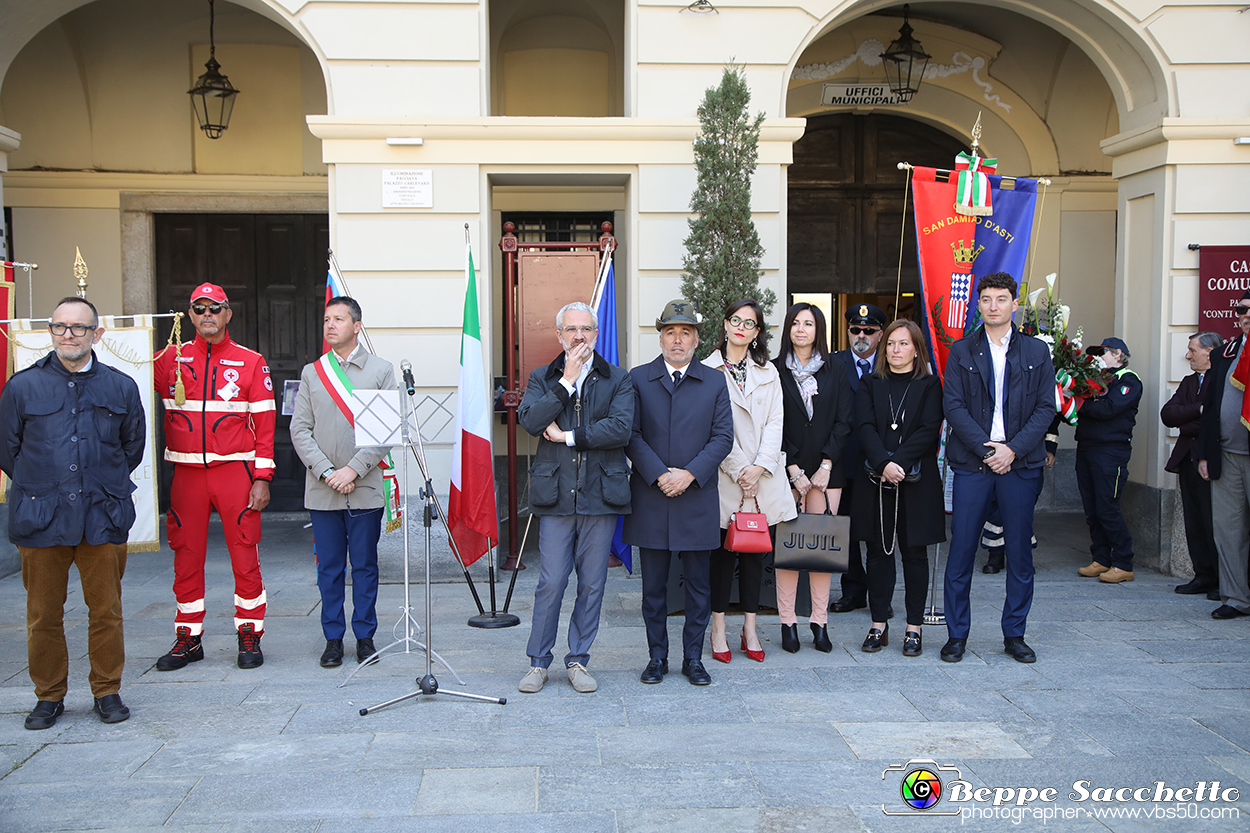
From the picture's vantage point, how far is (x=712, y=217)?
6.70 meters

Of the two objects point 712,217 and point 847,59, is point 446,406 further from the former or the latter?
point 847,59

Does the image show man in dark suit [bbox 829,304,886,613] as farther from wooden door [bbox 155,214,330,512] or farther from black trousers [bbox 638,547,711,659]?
wooden door [bbox 155,214,330,512]

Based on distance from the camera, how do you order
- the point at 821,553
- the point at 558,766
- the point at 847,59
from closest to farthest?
the point at 558,766 → the point at 821,553 → the point at 847,59

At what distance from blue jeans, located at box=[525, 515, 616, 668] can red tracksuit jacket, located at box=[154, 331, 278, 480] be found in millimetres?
1778

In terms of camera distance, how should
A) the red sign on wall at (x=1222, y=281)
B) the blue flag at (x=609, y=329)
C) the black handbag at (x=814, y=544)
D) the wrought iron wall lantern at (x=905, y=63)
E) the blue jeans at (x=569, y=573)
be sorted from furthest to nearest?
1. the wrought iron wall lantern at (x=905, y=63)
2. the red sign on wall at (x=1222, y=281)
3. the blue flag at (x=609, y=329)
4. the black handbag at (x=814, y=544)
5. the blue jeans at (x=569, y=573)

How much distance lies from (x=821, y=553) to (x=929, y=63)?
6.84 m

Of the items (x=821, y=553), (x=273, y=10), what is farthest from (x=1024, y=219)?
(x=273, y=10)

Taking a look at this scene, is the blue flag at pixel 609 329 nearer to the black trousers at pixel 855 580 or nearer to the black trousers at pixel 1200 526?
the black trousers at pixel 855 580

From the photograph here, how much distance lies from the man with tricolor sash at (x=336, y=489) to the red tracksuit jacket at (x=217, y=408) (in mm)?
242

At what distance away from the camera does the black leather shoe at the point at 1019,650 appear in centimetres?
534

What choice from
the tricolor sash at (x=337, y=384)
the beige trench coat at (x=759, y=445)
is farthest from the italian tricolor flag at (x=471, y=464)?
the beige trench coat at (x=759, y=445)

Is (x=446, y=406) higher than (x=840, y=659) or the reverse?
higher

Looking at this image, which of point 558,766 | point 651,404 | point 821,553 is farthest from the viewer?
point 821,553

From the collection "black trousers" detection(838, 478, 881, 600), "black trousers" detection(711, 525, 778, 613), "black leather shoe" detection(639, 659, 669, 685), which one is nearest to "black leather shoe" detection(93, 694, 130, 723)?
"black leather shoe" detection(639, 659, 669, 685)
